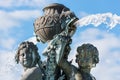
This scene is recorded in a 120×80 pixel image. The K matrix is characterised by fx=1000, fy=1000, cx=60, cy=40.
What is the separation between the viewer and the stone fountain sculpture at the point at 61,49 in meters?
23.8

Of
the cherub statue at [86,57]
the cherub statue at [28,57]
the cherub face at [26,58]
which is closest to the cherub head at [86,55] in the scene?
the cherub statue at [86,57]

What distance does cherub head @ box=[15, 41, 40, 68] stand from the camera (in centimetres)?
2333

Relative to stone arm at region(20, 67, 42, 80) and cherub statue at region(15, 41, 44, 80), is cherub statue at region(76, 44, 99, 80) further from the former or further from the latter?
stone arm at region(20, 67, 42, 80)

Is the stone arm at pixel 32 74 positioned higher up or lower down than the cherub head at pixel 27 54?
lower down

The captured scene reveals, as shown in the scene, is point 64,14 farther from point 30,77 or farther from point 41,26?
point 30,77

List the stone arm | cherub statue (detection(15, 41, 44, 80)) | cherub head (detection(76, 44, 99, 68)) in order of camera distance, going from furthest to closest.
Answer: cherub head (detection(76, 44, 99, 68)) < cherub statue (detection(15, 41, 44, 80)) < the stone arm

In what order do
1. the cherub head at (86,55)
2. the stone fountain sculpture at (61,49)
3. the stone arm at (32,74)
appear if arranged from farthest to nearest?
the cherub head at (86,55) → the stone fountain sculpture at (61,49) → the stone arm at (32,74)

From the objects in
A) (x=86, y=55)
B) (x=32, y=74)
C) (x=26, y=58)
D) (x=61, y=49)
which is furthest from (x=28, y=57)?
(x=86, y=55)

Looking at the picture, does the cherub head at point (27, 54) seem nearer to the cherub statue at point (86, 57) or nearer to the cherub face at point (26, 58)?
the cherub face at point (26, 58)

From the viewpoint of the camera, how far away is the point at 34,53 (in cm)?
2339

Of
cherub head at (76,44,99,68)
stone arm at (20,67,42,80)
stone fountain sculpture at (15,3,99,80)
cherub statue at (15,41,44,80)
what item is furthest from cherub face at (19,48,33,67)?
cherub head at (76,44,99,68)

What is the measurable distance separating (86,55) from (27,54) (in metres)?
1.60

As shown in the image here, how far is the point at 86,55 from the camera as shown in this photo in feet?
79.1

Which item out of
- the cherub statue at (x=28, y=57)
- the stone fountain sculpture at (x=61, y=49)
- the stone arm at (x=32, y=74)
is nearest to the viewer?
the stone arm at (x=32, y=74)
